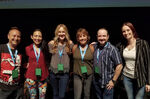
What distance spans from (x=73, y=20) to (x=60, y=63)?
1987mm

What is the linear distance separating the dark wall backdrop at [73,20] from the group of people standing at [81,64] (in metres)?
1.62

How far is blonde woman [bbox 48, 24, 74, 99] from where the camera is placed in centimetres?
212

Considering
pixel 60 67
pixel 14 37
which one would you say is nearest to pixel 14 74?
pixel 14 37

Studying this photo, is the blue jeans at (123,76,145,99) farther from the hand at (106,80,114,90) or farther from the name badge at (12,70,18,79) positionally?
the name badge at (12,70,18,79)

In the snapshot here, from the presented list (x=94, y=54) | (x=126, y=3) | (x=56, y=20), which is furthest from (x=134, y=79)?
(x=56, y=20)

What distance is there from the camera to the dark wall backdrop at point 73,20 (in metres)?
3.52

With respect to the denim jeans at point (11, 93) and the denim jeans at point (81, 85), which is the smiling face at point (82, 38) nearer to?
the denim jeans at point (81, 85)

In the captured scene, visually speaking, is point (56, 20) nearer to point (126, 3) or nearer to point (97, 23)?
point (97, 23)

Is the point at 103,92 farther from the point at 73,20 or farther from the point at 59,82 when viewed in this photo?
the point at 73,20

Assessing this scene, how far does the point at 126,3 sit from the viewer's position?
2.29m

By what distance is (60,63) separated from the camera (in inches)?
84.3

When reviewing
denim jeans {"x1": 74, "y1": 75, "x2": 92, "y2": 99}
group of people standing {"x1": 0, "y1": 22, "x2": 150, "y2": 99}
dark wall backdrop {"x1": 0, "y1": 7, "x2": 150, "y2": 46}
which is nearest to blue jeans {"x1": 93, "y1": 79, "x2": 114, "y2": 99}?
group of people standing {"x1": 0, "y1": 22, "x2": 150, "y2": 99}

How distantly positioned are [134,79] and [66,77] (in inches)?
43.3

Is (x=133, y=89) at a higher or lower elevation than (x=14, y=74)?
lower
